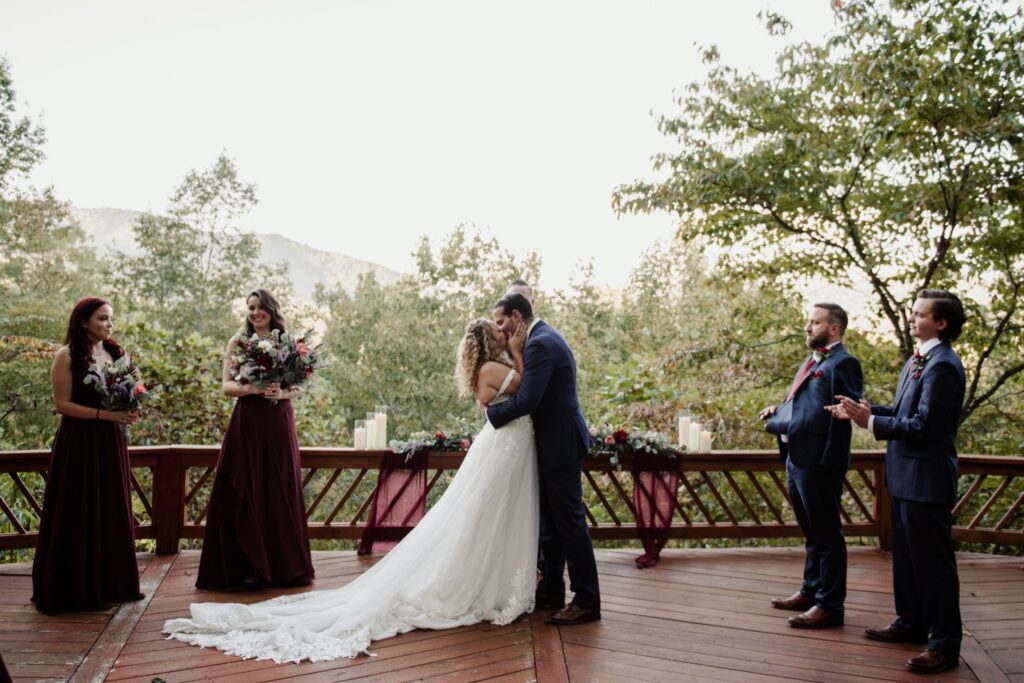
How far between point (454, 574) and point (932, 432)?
2.37 m

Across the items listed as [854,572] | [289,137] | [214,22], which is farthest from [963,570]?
[289,137]

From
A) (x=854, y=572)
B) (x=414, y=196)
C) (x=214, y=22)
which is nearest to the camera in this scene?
(x=854, y=572)

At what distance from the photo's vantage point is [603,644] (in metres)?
3.51

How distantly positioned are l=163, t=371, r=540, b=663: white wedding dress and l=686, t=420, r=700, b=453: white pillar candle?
→ 186cm

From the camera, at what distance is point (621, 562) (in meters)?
5.11

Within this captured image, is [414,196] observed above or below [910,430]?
above

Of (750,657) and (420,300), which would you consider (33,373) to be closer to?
(420,300)

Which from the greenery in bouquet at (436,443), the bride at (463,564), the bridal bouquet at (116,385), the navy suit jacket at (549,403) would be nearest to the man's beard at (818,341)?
the navy suit jacket at (549,403)

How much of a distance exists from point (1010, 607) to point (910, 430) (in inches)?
76.3

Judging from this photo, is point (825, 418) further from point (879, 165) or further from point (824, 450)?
point (879, 165)

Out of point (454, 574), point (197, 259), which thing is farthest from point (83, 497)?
point (197, 259)

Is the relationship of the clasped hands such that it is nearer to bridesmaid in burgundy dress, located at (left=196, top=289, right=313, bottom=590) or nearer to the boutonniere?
bridesmaid in burgundy dress, located at (left=196, top=289, right=313, bottom=590)

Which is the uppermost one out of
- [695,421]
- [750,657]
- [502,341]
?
[502,341]

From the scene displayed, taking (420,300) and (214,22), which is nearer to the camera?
(214,22)
